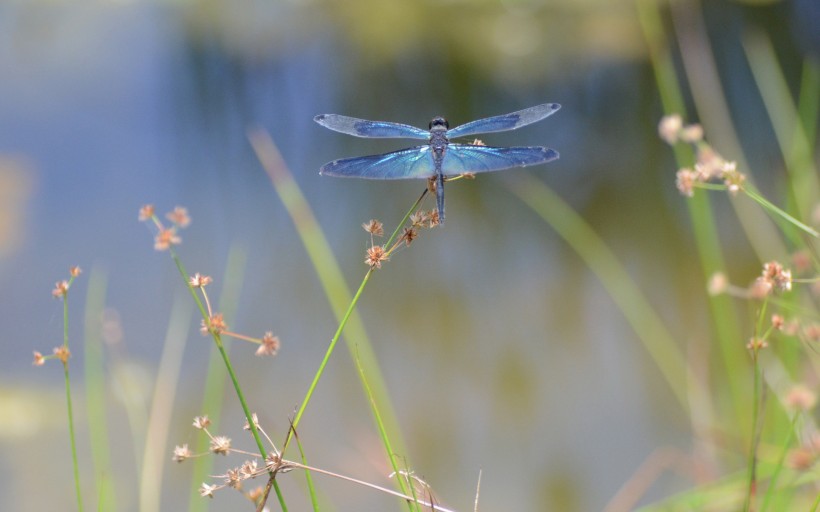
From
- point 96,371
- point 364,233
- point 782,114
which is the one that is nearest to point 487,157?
point 96,371

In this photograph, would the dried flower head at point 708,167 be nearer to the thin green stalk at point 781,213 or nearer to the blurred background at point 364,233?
the thin green stalk at point 781,213

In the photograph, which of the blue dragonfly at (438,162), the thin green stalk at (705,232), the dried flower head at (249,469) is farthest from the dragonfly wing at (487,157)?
the thin green stalk at (705,232)

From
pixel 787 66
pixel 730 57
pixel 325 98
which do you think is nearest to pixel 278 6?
pixel 325 98

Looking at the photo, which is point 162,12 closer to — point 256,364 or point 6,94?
point 6,94

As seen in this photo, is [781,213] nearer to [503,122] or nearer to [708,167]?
[708,167]

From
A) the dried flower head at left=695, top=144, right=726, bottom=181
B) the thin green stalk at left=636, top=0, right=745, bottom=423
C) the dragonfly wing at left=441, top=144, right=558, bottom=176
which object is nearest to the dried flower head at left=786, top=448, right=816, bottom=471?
the thin green stalk at left=636, top=0, right=745, bottom=423
